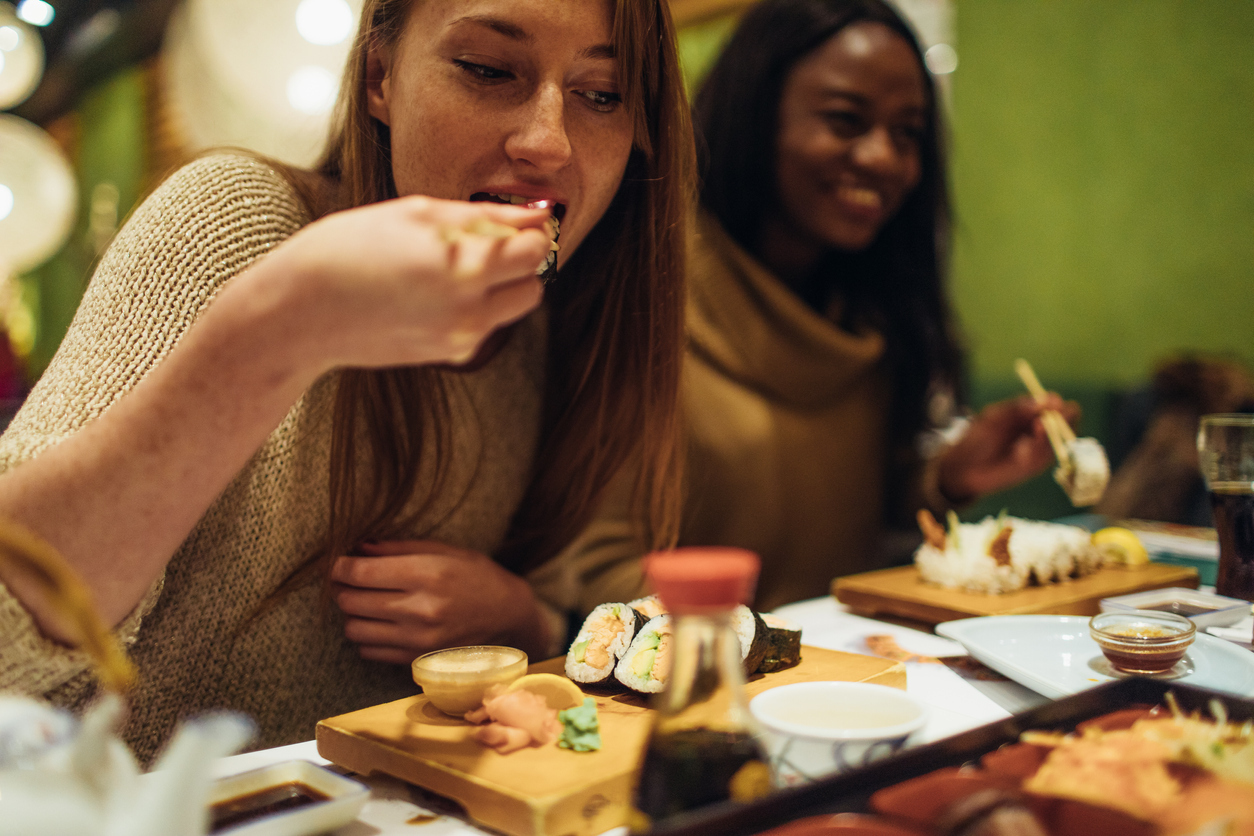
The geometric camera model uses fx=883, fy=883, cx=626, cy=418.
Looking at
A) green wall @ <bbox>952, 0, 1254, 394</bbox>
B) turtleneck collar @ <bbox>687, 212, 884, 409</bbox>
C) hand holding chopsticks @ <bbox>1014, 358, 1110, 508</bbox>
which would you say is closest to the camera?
hand holding chopsticks @ <bbox>1014, 358, 1110, 508</bbox>

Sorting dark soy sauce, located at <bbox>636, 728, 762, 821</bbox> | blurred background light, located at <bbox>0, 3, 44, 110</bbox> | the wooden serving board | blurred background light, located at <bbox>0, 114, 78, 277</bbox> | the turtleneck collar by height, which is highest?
blurred background light, located at <bbox>0, 3, 44, 110</bbox>

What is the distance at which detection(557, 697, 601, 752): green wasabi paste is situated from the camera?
768 millimetres

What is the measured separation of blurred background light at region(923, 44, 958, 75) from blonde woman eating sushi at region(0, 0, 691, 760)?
3.39 metres

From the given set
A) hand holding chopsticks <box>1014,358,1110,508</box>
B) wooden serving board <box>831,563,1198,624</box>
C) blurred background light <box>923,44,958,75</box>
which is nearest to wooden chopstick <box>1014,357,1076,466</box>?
hand holding chopsticks <box>1014,358,1110,508</box>

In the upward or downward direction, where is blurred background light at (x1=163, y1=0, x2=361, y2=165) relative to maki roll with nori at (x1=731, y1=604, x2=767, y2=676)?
upward

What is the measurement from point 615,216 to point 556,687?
2.51 ft

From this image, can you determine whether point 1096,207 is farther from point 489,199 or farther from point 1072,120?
point 489,199

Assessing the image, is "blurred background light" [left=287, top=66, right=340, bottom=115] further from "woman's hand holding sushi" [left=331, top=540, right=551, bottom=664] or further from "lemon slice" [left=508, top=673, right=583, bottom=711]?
"lemon slice" [left=508, top=673, right=583, bottom=711]

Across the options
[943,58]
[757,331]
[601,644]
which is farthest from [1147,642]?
[943,58]

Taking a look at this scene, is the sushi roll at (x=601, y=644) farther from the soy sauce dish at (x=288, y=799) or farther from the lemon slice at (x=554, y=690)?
the soy sauce dish at (x=288, y=799)

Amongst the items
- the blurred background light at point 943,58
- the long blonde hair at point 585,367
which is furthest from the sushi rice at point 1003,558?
the blurred background light at point 943,58

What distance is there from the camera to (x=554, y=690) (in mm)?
856

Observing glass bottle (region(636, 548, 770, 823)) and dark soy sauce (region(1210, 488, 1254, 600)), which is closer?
glass bottle (region(636, 548, 770, 823))

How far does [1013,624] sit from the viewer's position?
1200mm
